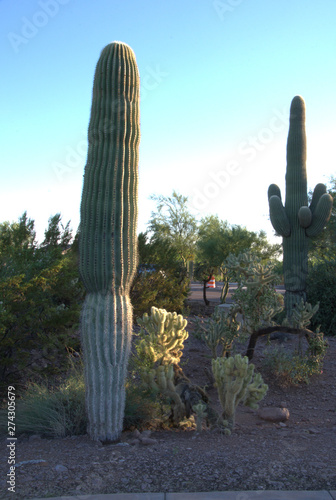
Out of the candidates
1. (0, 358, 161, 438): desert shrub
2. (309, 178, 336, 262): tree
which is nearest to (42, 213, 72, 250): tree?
(0, 358, 161, 438): desert shrub

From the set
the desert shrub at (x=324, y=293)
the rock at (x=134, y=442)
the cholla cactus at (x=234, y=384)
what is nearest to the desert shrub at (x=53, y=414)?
the rock at (x=134, y=442)

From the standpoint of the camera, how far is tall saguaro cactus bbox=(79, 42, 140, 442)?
4.17 m

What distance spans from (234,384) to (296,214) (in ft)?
23.2

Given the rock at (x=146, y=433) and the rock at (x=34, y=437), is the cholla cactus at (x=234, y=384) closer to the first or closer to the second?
the rock at (x=146, y=433)

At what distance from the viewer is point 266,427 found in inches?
191

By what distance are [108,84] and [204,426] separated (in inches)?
148

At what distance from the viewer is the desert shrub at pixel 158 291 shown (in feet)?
30.5

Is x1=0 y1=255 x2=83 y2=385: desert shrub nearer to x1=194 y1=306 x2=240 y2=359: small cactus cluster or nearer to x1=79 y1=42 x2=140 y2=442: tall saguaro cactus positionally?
x1=79 y1=42 x2=140 y2=442: tall saguaro cactus

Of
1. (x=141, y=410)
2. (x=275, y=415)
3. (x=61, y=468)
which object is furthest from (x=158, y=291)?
(x=61, y=468)

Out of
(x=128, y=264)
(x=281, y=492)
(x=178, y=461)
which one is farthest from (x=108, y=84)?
(x=281, y=492)

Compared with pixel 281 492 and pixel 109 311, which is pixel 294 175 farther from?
pixel 281 492

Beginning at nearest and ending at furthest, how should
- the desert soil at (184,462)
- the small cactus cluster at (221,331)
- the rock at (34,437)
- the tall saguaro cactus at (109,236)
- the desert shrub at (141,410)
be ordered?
the desert soil at (184,462), the tall saguaro cactus at (109,236), the rock at (34,437), the desert shrub at (141,410), the small cactus cluster at (221,331)

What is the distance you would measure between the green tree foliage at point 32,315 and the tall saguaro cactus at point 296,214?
19.0 feet

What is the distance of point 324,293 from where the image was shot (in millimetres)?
11180
